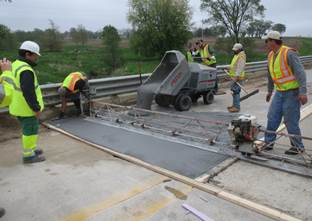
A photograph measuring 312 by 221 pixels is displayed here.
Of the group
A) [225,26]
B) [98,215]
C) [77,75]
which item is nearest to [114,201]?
[98,215]

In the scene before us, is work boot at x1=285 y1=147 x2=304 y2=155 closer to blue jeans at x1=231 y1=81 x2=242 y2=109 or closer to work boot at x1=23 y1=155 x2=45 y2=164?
blue jeans at x1=231 y1=81 x2=242 y2=109

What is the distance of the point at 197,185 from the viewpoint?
366cm

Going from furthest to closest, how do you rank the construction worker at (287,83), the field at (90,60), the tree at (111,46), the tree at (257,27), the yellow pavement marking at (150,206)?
the tree at (257,27) → the tree at (111,46) → the field at (90,60) → the construction worker at (287,83) → the yellow pavement marking at (150,206)

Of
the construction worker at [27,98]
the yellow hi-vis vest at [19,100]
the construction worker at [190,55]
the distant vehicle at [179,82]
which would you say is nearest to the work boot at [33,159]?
the construction worker at [27,98]

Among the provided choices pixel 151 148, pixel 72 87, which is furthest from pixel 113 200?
pixel 72 87

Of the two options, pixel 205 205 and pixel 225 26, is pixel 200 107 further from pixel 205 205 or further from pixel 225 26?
pixel 225 26

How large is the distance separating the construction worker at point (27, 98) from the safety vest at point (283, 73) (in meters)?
3.43

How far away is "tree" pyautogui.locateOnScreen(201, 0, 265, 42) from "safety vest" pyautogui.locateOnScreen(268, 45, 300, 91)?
42473 mm

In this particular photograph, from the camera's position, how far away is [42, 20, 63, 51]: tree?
37.8 m

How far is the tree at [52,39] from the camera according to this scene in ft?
124

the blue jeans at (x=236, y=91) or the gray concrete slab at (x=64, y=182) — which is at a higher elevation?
the blue jeans at (x=236, y=91)

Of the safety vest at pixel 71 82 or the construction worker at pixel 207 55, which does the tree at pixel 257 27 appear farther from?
the safety vest at pixel 71 82

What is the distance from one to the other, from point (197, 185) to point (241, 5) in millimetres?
46365

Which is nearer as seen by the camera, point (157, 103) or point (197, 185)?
point (197, 185)
